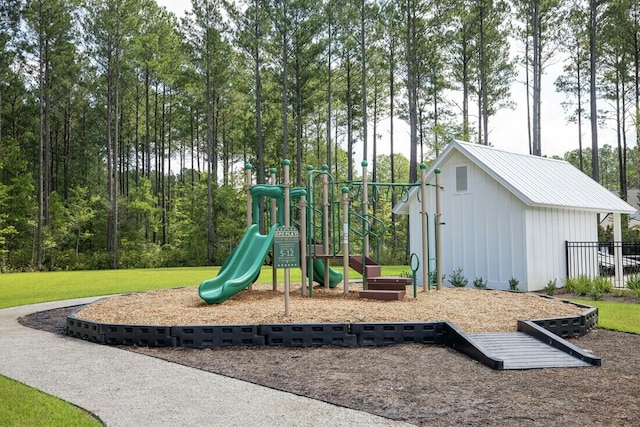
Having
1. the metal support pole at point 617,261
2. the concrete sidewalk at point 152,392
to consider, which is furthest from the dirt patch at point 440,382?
the metal support pole at point 617,261

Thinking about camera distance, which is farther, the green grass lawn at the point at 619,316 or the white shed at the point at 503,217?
the white shed at the point at 503,217

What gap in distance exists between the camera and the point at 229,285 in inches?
422

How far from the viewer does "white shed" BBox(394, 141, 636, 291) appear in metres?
15.5

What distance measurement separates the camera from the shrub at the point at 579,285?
48.8ft

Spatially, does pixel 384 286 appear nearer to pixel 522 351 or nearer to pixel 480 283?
pixel 522 351

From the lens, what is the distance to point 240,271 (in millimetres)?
11336

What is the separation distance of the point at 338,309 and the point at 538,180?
10.5 meters

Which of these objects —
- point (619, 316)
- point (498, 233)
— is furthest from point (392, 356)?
point (498, 233)

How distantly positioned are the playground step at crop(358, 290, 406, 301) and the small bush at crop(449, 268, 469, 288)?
540cm

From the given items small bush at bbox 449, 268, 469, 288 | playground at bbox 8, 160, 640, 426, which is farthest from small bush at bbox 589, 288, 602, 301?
small bush at bbox 449, 268, 469, 288

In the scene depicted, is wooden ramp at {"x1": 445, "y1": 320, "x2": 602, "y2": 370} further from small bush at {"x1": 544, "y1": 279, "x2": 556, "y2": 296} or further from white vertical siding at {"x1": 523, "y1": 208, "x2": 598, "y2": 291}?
white vertical siding at {"x1": 523, "y1": 208, "x2": 598, "y2": 291}

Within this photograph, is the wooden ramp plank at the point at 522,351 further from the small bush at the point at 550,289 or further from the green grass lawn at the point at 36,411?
the small bush at the point at 550,289

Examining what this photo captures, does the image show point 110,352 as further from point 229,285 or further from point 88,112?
point 88,112

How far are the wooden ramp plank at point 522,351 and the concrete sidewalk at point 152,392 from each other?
3016mm
